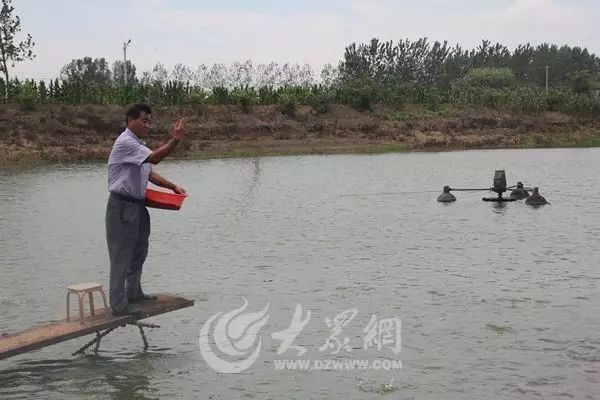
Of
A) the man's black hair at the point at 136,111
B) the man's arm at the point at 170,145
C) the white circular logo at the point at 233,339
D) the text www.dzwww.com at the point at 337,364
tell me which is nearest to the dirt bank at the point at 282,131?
the white circular logo at the point at 233,339

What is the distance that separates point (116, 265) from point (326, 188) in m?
16.4

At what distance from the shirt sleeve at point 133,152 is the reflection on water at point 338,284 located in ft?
6.01

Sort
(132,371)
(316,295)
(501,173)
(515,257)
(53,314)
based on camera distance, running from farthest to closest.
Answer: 1. (501,173)
2. (515,257)
3. (316,295)
4. (53,314)
5. (132,371)

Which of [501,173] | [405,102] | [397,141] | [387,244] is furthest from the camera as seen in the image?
[405,102]

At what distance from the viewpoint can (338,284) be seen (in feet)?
31.6

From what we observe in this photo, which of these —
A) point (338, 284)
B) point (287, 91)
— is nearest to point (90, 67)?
point (287, 91)

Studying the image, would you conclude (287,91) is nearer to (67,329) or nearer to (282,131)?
(282,131)

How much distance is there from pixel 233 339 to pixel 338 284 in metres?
2.52

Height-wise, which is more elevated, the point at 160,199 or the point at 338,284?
the point at 160,199

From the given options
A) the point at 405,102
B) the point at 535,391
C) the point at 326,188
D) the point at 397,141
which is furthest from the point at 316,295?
the point at 405,102

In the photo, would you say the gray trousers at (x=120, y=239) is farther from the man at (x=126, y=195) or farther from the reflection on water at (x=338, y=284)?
the reflection on water at (x=338, y=284)

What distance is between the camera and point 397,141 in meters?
44.4

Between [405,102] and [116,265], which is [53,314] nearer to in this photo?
[116,265]

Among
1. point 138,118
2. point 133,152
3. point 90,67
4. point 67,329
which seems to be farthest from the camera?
point 90,67
